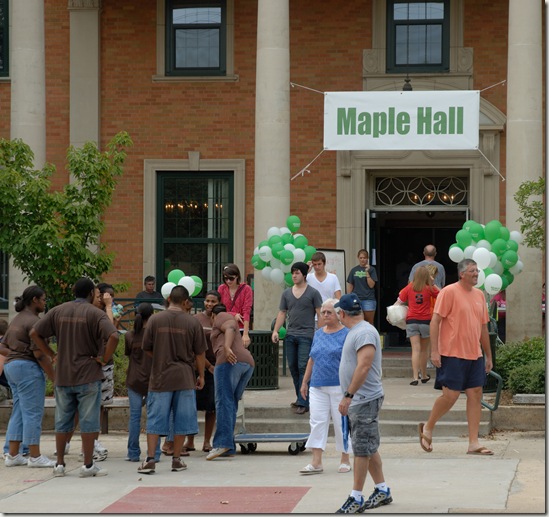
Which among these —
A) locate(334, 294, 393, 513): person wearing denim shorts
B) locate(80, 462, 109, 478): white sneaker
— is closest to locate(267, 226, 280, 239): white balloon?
locate(80, 462, 109, 478): white sneaker

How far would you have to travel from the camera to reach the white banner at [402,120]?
19203 mm

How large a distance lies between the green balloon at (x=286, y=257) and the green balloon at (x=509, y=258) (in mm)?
3052

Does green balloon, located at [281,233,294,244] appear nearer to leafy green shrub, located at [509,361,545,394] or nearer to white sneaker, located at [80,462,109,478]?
leafy green shrub, located at [509,361,545,394]

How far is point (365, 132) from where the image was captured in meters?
19.5

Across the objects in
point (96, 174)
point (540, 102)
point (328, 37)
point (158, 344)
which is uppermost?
point (328, 37)

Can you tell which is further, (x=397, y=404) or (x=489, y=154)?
(x=489, y=154)

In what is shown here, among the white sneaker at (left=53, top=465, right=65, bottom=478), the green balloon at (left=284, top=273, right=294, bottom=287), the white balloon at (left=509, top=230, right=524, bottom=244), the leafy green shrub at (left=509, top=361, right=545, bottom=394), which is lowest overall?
the white sneaker at (left=53, top=465, right=65, bottom=478)

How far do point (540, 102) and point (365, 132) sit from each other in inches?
111

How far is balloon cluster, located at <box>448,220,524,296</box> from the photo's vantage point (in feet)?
53.6

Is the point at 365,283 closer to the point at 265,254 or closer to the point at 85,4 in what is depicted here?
the point at 265,254

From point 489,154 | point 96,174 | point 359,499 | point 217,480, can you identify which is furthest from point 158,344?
point 489,154

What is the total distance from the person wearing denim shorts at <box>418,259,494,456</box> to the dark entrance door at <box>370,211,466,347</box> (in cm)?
1074

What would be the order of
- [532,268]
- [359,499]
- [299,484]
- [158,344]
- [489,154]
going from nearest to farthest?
[359,499] → [299,484] → [158,344] → [532,268] → [489,154]

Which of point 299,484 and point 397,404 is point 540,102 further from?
point 299,484
